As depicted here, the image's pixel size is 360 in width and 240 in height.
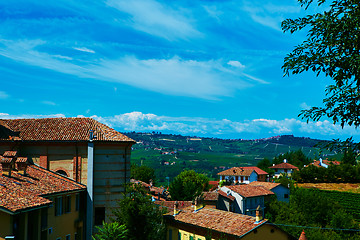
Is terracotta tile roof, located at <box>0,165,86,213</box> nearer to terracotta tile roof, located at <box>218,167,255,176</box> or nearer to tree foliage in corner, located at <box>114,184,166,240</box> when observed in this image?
tree foliage in corner, located at <box>114,184,166,240</box>

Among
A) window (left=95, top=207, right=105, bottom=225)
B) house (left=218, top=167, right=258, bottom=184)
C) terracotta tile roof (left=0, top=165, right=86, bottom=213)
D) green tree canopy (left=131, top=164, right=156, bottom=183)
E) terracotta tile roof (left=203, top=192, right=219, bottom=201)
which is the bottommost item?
house (left=218, top=167, right=258, bottom=184)

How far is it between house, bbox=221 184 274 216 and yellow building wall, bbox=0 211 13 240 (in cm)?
5508

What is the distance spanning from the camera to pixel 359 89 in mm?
11562

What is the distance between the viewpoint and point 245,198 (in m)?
69.1

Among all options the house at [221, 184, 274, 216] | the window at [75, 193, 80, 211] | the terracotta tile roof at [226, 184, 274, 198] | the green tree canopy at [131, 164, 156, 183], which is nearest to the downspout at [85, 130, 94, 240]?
the window at [75, 193, 80, 211]

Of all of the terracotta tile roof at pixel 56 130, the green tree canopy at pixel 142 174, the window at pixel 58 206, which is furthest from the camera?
the green tree canopy at pixel 142 174

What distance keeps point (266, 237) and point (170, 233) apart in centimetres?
1158

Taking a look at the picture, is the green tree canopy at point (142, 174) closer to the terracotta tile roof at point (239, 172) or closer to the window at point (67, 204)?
the terracotta tile roof at point (239, 172)

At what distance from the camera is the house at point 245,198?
69.4 metres

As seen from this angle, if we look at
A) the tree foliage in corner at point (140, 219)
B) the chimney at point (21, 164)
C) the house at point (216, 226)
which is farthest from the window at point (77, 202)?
the house at point (216, 226)

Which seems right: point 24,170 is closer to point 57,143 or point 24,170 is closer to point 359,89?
point 57,143

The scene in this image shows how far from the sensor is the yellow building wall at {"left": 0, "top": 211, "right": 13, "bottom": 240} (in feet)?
60.6

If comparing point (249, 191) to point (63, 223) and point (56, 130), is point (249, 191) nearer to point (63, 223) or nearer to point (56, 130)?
point (56, 130)

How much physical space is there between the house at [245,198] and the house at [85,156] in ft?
136
